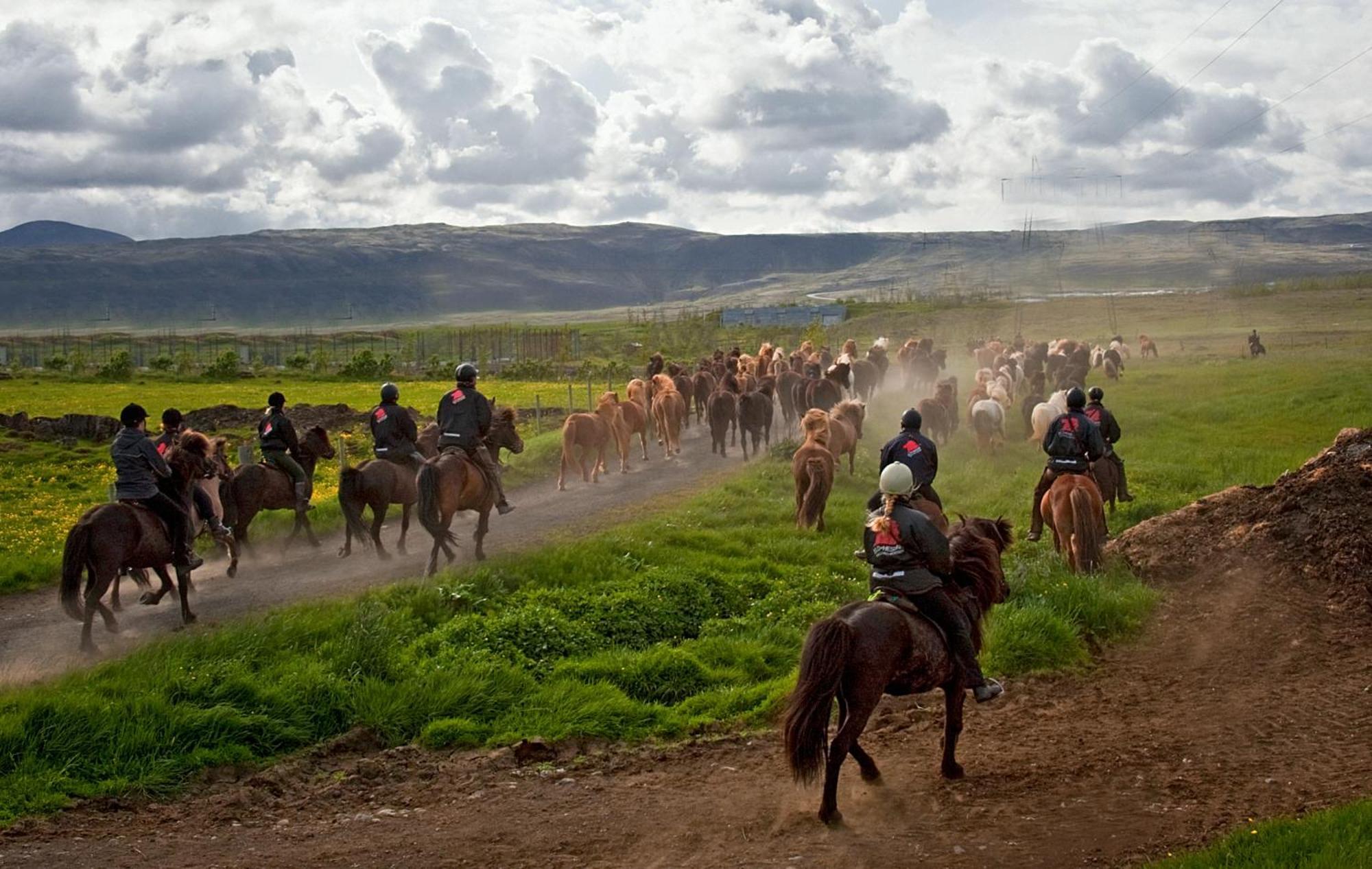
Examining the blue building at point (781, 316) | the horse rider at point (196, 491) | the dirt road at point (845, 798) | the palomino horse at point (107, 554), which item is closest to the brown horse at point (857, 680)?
the dirt road at point (845, 798)

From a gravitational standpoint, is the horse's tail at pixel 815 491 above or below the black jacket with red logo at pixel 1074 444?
below

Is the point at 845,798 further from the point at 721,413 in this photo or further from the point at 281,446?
the point at 721,413

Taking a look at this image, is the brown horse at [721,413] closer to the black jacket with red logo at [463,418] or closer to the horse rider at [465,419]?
the horse rider at [465,419]

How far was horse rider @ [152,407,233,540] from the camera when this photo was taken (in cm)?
1455

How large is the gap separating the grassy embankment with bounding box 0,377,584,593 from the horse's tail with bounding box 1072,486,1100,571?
1182 centimetres

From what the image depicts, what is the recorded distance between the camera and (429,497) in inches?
594

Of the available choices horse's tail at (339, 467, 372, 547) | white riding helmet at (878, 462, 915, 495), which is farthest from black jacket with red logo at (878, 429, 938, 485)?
horse's tail at (339, 467, 372, 547)

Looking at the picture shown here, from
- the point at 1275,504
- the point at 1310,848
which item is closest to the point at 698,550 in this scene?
the point at 1275,504

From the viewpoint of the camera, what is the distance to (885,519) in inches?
348

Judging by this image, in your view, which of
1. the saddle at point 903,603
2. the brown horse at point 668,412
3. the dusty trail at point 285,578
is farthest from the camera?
the brown horse at point 668,412

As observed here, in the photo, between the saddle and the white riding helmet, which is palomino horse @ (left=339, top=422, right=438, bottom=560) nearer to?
the saddle

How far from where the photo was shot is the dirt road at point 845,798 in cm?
786

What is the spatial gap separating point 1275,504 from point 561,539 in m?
9.67

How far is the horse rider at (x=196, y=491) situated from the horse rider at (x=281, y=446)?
5.07 feet
